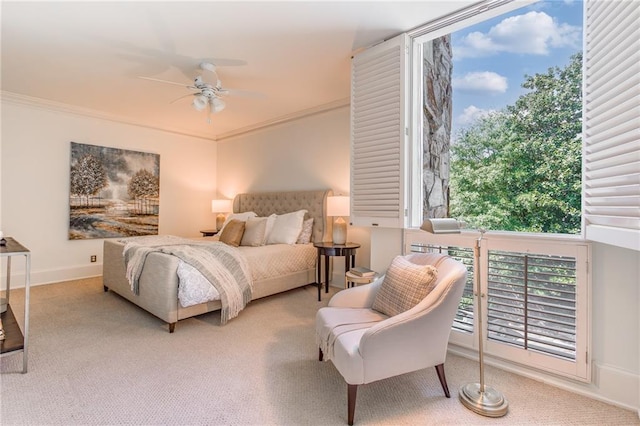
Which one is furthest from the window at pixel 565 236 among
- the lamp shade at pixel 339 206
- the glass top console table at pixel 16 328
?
the glass top console table at pixel 16 328

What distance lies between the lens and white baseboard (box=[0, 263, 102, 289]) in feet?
13.4

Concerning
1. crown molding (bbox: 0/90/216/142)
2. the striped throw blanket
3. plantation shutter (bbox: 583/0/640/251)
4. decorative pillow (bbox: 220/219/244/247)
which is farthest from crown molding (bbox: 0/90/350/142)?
plantation shutter (bbox: 583/0/640/251)

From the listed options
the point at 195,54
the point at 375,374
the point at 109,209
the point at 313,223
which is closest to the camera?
the point at 375,374

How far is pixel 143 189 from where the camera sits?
17.0 ft

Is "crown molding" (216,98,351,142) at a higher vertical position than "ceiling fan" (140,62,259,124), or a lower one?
higher

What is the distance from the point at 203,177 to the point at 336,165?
10.0ft

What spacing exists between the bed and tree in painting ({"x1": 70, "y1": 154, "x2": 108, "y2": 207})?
1.27 meters

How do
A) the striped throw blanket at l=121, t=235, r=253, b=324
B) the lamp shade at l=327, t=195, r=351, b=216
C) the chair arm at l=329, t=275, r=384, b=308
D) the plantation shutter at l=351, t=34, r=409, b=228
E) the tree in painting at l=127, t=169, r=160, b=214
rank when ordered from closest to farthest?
1. the chair arm at l=329, t=275, r=384, b=308
2. the plantation shutter at l=351, t=34, r=409, b=228
3. the striped throw blanket at l=121, t=235, r=253, b=324
4. the lamp shade at l=327, t=195, r=351, b=216
5. the tree in painting at l=127, t=169, r=160, b=214

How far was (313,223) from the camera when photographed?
172 inches

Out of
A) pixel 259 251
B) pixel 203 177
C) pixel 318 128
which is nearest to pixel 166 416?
pixel 259 251

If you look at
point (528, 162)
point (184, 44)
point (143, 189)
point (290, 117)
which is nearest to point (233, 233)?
point (290, 117)

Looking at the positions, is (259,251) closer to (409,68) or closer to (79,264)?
(409,68)

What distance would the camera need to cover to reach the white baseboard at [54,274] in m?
4.09

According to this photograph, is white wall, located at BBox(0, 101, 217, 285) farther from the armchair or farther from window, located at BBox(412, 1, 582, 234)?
window, located at BBox(412, 1, 582, 234)
